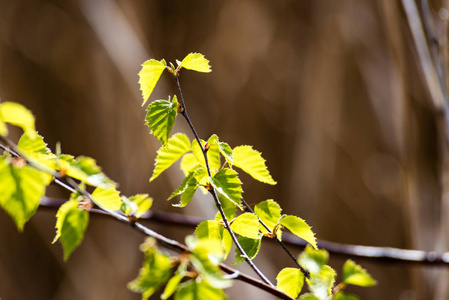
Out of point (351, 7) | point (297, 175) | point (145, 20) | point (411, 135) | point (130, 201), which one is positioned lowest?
point (297, 175)

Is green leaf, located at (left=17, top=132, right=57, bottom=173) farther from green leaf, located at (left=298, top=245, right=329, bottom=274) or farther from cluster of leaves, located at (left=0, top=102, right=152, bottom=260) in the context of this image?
green leaf, located at (left=298, top=245, right=329, bottom=274)

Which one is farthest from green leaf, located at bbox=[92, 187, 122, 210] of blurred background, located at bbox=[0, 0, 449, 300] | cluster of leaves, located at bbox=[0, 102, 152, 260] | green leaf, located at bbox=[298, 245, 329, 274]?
blurred background, located at bbox=[0, 0, 449, 300]

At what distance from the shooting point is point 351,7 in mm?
1676

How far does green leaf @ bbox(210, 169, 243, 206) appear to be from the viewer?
10.7 inches

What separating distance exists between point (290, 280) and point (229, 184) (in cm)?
8

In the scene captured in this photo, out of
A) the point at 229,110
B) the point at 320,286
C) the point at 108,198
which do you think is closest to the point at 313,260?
the point at 320,286

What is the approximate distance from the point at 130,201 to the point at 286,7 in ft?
5.21

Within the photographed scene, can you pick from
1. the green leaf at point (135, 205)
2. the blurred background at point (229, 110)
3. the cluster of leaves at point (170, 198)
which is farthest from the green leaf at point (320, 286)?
the blurred background at point (229, 110)

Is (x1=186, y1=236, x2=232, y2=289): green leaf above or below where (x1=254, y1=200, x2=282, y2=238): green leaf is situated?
above

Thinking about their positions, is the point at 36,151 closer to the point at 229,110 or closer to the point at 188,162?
the point at 188,162

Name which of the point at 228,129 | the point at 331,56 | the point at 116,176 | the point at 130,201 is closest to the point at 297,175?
the point at 228,129

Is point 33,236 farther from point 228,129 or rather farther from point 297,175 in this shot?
point 297,175

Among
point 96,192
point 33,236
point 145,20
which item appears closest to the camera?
point 96,192

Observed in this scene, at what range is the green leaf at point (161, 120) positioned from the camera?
0.28m
